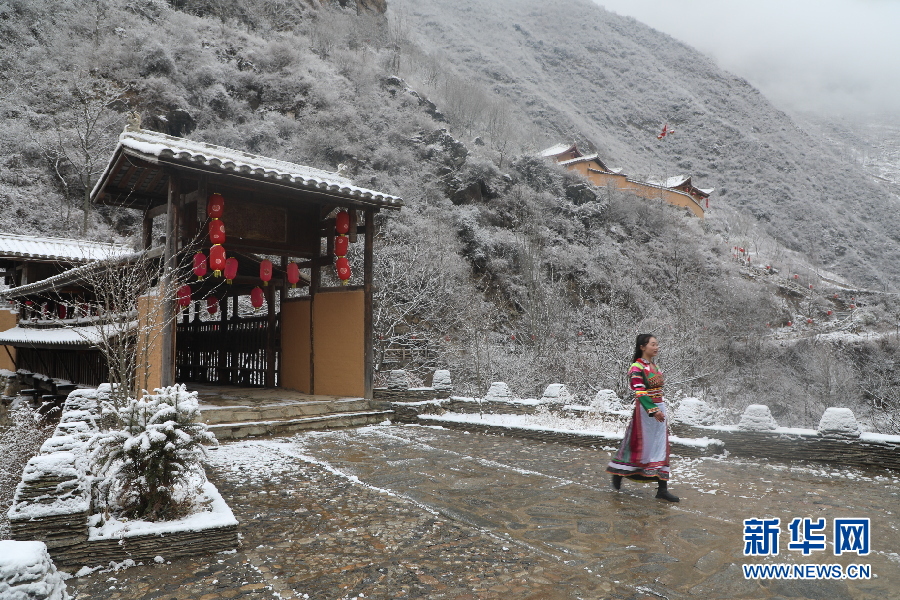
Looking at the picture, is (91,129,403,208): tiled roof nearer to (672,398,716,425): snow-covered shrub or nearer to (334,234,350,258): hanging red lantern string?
(334,234,350,258): hanging red lantern string

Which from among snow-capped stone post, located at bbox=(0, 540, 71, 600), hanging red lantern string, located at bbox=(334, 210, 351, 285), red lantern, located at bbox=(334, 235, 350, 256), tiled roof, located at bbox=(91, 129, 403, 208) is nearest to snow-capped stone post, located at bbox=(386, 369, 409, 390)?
hanging red lantern string, located at bbox=(334, 210, 351, 285)

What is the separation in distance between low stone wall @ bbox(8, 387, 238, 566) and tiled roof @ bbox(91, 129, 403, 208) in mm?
4809

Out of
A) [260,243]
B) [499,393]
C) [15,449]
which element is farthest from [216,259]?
[499,393]

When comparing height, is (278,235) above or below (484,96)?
below

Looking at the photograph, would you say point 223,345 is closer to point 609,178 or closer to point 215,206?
point 215,206

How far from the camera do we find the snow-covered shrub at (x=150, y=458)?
150 inches

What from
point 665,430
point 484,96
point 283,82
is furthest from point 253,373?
point 484,96

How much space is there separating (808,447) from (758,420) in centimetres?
65

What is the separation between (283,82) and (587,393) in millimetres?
25825

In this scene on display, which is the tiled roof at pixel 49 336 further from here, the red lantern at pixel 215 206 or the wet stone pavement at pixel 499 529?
the wet stone pavement at pixel 499 529

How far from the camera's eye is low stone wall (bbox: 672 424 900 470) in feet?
20.8

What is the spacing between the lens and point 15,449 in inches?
265

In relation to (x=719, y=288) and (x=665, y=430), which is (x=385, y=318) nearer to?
(x=665, y=430)

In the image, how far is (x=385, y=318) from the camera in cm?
1474
